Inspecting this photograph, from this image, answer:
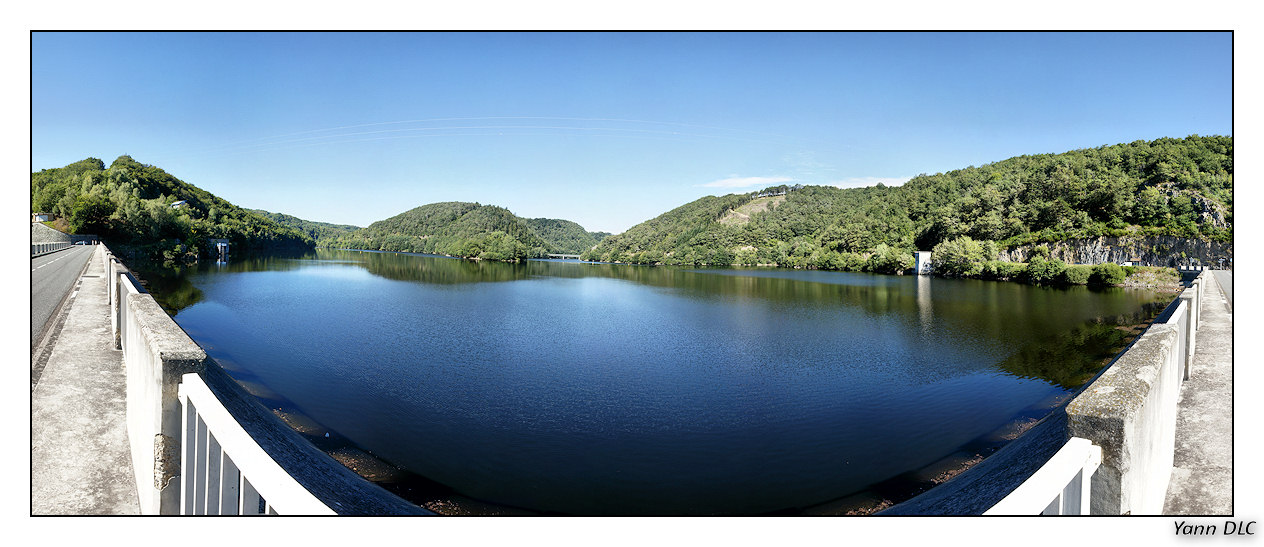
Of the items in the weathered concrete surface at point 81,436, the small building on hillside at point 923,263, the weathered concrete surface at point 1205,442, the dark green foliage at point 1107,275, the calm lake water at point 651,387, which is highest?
the small building on hillside at point 923,263

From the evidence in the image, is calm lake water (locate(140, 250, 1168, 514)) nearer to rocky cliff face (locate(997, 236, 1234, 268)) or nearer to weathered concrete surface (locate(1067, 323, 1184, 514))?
weathered concrete surface (locate(1067, 323, 1184, 514))

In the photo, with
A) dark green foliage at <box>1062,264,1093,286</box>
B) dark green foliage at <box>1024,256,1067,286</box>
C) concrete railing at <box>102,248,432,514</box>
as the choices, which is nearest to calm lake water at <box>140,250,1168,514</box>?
concrete railing at <box>102,248,432,514</box>

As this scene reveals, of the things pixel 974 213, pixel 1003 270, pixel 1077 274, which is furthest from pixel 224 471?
pixel 974 213

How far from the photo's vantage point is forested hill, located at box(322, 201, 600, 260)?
119 m

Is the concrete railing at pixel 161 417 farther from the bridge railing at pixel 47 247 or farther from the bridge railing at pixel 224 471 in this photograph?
the bridge railing at pixel 47 247

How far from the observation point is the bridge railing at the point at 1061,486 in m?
2.20

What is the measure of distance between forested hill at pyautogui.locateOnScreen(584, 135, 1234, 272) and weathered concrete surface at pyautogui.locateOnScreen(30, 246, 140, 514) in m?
15.5

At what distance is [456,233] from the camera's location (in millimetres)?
127438

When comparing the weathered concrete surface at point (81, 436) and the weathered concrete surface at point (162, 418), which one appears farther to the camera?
the weathered concrete surface at point (81, 436)

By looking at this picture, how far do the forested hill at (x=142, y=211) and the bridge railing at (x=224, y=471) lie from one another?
64.8 feet

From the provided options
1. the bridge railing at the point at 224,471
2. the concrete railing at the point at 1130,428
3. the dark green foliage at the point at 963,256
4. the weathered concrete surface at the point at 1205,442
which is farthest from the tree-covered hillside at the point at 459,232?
the concrete railing at the point at 1130,428

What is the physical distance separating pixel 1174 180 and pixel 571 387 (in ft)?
216

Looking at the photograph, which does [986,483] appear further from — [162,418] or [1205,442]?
[162,418]

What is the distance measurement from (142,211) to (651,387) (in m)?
58.0
